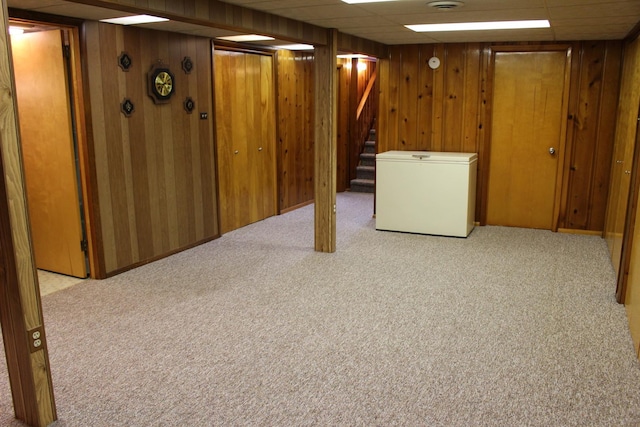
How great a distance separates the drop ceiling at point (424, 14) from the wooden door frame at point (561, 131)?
20.7 inches

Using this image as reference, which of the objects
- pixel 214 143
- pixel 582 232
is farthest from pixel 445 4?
pixel 582 232

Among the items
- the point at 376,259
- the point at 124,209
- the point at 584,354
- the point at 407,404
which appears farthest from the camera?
the point at 376,259

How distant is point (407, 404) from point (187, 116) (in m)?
3.55

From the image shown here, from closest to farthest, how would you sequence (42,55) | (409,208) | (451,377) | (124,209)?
(451,377), (42,55), (124,209), (409,208)

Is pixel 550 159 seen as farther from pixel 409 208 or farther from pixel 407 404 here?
pixel 407 404

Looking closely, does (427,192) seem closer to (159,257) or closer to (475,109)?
(475,109)

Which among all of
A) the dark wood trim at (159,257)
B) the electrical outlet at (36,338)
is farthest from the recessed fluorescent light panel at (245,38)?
the electrical outlet at (36,338)

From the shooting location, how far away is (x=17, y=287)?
226 centimetres

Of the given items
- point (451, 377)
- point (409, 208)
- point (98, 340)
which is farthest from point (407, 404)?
point (409, 208)

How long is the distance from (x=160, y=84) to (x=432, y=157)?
9.14ft

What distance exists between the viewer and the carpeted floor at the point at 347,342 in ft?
8.34

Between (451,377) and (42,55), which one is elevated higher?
(42,55)

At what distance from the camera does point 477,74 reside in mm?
A: 6004

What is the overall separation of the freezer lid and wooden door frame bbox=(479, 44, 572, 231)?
0.27 metres
